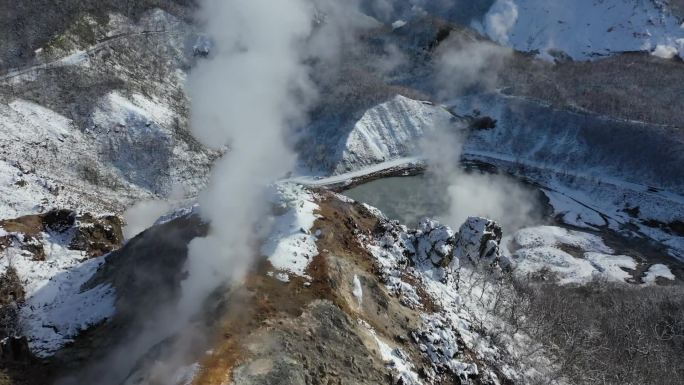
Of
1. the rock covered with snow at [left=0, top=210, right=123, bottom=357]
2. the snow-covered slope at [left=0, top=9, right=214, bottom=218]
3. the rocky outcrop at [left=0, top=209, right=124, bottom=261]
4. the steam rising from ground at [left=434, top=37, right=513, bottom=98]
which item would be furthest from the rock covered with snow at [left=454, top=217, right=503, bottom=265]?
the steam rising from ground at [left=434, top=37, right=513, bottom=98]

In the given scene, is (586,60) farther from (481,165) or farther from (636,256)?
(636,256)

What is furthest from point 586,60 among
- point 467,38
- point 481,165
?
point 481,165

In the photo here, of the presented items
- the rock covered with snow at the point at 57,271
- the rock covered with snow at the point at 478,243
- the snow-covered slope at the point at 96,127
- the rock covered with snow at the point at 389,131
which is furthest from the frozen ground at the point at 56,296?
the rock covered with snow at the point at 389,131

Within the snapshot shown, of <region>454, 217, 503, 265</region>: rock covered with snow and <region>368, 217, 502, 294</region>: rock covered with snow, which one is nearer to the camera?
<region>368, 217, 502, 294</region>: rock covered with snow

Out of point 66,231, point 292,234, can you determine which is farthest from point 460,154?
point 66,231

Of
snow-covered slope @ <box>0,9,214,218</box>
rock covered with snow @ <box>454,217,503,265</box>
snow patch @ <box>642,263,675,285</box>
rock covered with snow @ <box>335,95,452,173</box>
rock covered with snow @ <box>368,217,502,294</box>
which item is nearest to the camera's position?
rock covered with snow @ <box>368,217,502,294</box>

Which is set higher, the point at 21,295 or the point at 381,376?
the point at 381,376

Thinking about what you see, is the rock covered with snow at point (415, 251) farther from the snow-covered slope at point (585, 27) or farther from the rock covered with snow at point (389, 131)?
the snow-covered slope at point (585, 27)

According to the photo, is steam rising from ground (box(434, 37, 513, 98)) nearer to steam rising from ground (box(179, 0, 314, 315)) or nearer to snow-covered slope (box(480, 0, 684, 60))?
steam rising from ground (box(179, 0, 314, 315))
